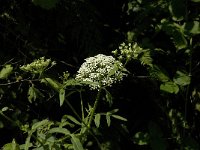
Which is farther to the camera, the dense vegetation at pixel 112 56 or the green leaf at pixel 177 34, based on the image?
the dense vegetation at pixel 112 56

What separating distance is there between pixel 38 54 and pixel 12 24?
1.01 ft

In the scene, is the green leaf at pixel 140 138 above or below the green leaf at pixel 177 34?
below

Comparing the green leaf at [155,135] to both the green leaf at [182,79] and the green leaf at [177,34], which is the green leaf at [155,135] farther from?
the green leaf at [177,34]

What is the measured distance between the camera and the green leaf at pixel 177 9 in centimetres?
316

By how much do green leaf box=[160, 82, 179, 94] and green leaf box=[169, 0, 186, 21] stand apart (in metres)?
0.44

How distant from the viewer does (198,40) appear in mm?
3496

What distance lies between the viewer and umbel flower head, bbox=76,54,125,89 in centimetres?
229

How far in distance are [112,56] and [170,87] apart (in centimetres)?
52

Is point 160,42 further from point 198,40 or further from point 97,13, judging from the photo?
point 97,13

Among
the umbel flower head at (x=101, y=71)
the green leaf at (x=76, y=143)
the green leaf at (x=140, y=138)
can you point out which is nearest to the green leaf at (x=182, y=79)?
the green leaf at (x=140, y=138)

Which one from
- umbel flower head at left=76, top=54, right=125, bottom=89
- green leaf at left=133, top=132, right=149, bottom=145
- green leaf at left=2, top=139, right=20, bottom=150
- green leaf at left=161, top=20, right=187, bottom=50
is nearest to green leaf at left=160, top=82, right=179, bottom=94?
green leaf at left=161, top=20, right=187, bottom=50

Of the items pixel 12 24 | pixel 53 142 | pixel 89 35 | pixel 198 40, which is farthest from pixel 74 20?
pixel 53 142

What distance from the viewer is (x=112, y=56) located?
133 inches

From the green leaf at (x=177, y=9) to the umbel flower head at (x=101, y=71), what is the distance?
3.17ft
